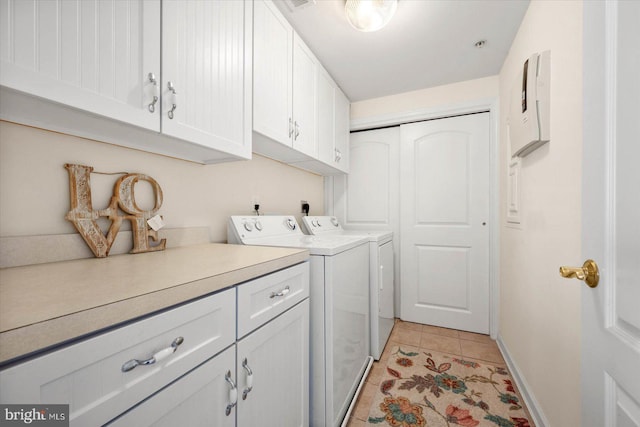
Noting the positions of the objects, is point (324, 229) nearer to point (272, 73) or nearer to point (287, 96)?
point (287, 96)

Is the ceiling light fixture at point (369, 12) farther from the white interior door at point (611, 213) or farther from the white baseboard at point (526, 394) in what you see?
the white baseboard at point (526, 394)

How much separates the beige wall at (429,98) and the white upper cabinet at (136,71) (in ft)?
5.89

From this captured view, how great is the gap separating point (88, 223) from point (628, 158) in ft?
5.12

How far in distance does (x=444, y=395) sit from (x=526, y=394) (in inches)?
17.9

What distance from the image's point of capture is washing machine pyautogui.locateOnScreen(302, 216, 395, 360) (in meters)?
1.91

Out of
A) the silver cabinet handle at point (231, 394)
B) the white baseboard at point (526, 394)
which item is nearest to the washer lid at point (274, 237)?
the silver cabinet handle at point (231, 394)

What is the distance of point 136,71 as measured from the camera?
830mm

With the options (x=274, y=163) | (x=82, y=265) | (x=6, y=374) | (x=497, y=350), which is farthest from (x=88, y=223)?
(x=497, y=350)

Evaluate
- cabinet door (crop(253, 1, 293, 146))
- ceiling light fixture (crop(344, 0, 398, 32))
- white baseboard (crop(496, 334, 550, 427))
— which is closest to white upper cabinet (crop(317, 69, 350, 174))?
cabinet door (crop(253, 1, 293, 146))

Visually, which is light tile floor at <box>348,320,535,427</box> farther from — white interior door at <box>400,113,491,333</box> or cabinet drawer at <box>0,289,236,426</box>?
cabinet drawer at <box>0,289,236,426</box>

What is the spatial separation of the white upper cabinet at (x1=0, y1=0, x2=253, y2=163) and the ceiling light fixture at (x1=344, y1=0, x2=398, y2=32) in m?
0.59

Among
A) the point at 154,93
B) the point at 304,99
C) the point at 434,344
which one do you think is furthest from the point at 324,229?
the point at 154,93

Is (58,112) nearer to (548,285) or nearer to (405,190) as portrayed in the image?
(548,285)

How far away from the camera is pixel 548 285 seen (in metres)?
1.24
